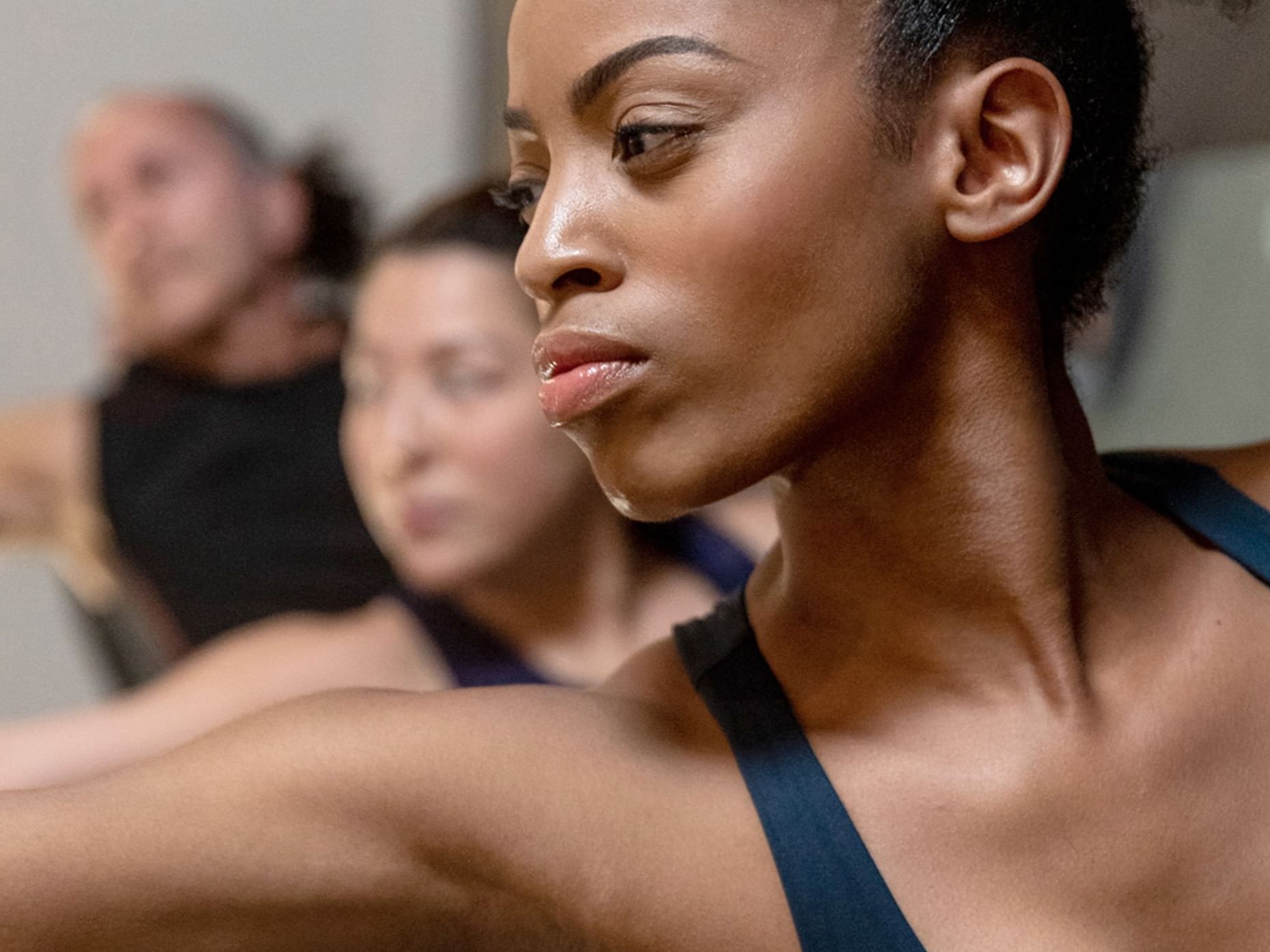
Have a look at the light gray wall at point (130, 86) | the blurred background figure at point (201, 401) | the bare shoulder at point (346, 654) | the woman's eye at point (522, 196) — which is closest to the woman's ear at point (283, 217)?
the blurred background figure at point (201, 401)

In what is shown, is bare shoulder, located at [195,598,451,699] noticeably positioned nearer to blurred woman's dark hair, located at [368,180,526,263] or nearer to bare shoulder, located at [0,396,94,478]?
blurred woman's dark hair, located at [368,180,526,263]

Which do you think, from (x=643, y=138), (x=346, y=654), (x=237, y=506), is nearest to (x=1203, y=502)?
(x=643, y=138)

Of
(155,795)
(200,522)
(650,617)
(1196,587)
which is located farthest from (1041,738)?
(200,522)

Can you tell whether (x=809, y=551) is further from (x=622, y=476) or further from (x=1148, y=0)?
(x=1148, y=0)

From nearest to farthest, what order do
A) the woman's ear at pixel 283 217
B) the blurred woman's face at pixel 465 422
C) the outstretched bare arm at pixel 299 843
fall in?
the outstretched bare arm at pixel 299 843 → the blurred woman's face at pixel 465 422 → the woman's ear at pixel 283 217

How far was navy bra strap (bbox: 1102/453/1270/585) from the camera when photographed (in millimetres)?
597

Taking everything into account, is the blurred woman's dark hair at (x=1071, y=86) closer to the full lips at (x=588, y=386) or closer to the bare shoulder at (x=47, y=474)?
the full lips at (x=588, y=386)

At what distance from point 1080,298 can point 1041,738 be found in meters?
0.18

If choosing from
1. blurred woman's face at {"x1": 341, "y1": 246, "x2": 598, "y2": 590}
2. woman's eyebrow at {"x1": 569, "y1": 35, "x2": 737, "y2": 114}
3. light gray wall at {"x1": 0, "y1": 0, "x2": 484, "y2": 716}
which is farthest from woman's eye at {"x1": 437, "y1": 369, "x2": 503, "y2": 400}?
light gray wall at {"x1": 0, "y1": 0, "x2": 484, "y2": 716}

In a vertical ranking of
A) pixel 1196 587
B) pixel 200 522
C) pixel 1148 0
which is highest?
pixel 1148 0

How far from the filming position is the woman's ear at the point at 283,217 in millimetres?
1732

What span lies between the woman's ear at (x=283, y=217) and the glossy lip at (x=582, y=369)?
4.20 feet

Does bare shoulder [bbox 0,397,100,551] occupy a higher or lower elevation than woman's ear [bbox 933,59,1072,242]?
lower

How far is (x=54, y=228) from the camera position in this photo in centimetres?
194
